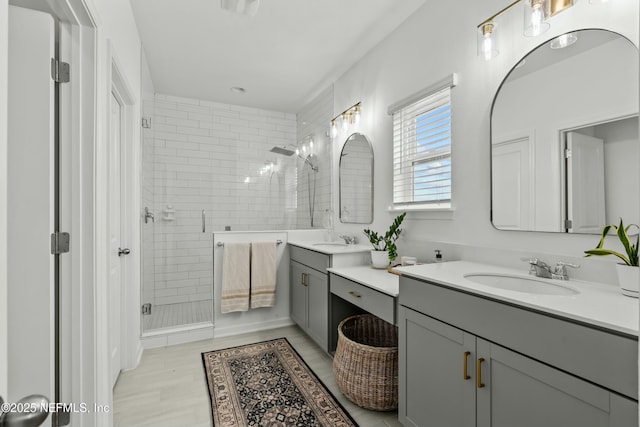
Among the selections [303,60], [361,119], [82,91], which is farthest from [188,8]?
[361,119]

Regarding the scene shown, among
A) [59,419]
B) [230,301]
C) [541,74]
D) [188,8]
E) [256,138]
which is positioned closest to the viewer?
[59,419]

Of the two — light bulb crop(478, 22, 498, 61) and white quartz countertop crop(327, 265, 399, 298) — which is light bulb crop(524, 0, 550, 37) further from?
white quartz countertop crop(327, 265, 399, 298)

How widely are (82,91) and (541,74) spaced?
205 centimetres

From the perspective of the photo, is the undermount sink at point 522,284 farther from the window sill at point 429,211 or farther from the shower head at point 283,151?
the shower head at point 283,151

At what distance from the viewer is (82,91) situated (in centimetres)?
134

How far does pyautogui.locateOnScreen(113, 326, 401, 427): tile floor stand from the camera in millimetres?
1756

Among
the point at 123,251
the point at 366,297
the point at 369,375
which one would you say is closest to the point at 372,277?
the point at 366,297

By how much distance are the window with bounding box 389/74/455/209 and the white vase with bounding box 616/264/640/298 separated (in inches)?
36.1

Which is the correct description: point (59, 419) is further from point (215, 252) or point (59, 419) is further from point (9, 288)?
point (215, 252)

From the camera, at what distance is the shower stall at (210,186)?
3525 mm

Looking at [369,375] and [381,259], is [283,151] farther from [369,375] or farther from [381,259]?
[369,375]

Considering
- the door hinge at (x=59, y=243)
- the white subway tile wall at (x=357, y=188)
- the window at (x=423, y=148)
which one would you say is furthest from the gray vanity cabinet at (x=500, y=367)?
the door hinge at (x=59, y=243)

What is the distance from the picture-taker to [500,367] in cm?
113

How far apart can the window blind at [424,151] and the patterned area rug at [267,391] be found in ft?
4.66
